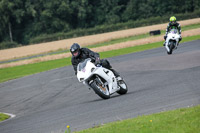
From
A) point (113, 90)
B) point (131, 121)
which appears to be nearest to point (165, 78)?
point (113, 90)

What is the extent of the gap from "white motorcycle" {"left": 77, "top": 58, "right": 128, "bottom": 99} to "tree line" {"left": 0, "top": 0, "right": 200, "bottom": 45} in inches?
2692

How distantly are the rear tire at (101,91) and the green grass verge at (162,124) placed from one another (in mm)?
3279

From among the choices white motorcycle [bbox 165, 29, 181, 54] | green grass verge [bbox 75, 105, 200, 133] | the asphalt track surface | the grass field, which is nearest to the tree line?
the grass field

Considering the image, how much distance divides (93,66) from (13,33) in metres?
75.4

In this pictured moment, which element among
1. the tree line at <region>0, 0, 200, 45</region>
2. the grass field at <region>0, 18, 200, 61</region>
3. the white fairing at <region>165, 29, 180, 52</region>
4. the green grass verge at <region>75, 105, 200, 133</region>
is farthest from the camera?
the tree line at <region>0, 0, 200, 45</region>

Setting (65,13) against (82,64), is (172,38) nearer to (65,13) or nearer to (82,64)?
(82,64)

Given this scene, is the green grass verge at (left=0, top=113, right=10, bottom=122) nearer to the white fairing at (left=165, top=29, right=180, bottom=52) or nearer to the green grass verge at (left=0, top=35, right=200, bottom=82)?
the white fairing at (left=165, top=29, right=180, bottom=52)

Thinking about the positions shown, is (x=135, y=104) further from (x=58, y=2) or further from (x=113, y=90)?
(x=58, y=2)

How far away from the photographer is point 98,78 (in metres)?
10.5

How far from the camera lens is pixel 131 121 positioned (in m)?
6.86

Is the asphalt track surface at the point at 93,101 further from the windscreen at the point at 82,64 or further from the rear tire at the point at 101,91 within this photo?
Result: the windscreen at the point at 82,64

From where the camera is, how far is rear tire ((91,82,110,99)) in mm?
10238

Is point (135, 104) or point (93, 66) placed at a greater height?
point (93, 66)

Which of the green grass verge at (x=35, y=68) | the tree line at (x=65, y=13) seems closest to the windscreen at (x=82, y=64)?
the green grass verge at (x=35, y=68)
